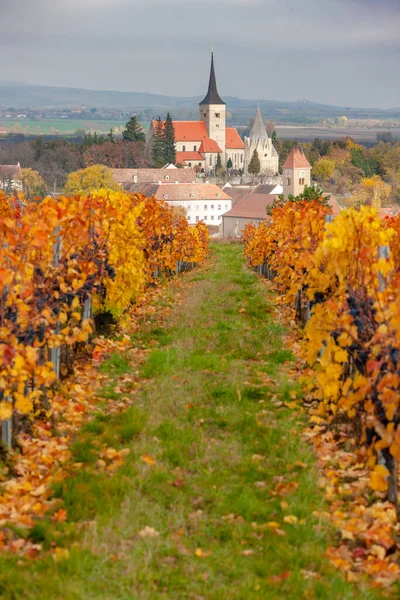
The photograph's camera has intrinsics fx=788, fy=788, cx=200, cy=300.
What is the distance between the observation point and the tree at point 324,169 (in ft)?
447

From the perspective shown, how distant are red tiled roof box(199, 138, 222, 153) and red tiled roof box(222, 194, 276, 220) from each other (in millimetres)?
A: 70984

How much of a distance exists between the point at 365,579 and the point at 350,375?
136 inches

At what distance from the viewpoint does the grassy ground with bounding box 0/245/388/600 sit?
4.91 m

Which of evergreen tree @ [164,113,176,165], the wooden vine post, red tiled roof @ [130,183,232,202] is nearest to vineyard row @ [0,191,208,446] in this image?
Answer: the wooden vine post

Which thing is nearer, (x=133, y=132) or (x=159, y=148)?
(x=159, y=148)

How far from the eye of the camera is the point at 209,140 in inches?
6772

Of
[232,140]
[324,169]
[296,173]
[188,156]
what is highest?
[232,140]

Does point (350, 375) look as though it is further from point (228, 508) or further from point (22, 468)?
point (22, 468)

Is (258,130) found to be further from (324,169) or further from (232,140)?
(324,169)

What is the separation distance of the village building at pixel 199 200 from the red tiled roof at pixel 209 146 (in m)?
55.6

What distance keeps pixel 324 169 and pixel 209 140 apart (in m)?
42.1

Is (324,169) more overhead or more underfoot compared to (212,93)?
more underfoot

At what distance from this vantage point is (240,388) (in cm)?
875

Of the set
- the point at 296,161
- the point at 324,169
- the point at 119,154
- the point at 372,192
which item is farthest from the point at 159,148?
the point at 296,161
